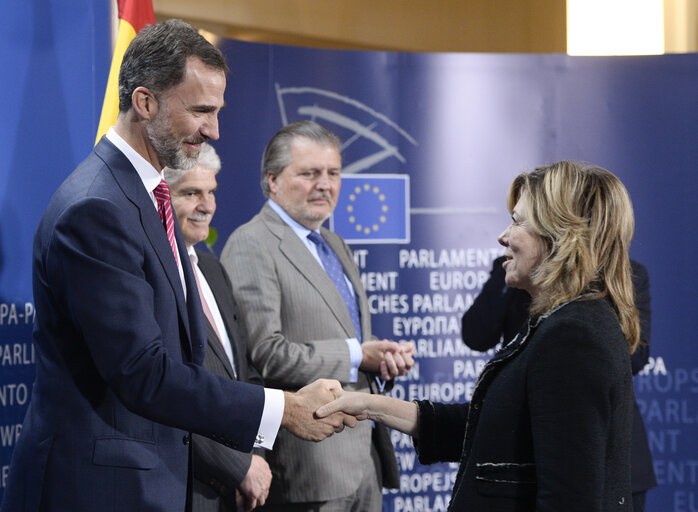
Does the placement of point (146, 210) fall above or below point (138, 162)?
below

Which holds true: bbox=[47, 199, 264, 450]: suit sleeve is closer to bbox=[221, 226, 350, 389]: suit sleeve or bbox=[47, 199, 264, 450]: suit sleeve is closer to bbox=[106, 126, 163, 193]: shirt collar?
bbox=[106, 126, 163, 193]: shirt collar

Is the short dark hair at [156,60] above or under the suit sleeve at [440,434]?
above

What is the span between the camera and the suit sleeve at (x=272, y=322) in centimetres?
301

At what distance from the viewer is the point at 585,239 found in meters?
1.89

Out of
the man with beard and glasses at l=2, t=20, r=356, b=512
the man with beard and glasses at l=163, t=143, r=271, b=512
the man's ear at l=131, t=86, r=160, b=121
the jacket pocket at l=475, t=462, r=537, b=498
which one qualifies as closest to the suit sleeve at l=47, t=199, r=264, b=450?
the man with beard and glasses at l=2, t=20, r=356, b=512

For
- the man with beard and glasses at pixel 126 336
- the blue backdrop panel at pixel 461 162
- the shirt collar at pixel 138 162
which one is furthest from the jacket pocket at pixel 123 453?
the blue backdrop panel at pixel 461 162

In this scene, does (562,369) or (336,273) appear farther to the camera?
(336,273)

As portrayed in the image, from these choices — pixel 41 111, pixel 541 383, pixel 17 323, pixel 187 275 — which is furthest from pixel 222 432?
pixel 41 111

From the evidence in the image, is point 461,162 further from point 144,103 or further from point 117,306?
point 117,306

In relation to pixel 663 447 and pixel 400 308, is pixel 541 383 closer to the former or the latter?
pixel 400 308

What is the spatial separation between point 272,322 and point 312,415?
0.82 metres

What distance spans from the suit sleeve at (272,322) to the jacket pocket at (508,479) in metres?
1.21

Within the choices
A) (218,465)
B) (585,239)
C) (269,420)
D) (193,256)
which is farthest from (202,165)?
(585,239)

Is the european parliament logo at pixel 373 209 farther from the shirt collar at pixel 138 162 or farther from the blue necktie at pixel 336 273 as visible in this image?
the shirt collar at pixel 138 162
